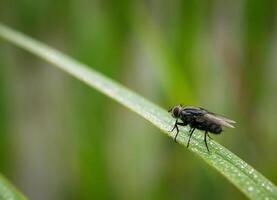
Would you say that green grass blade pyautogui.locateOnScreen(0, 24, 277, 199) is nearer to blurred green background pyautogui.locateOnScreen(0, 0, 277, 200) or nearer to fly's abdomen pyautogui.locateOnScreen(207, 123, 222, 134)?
fly's abdomen pyautogui.locateOnScreen(207, 123, 222, 134)

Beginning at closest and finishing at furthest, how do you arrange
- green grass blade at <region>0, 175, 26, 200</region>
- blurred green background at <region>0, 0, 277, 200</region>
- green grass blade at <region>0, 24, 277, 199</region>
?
green grass blade at <region>0, 24, 277, 199</region>, green grass blade at <region>0, 175, 26, 200</region>, blurred green background at <region>0, 0, 277, 200</region>

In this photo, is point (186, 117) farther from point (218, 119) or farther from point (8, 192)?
point (8, 192)

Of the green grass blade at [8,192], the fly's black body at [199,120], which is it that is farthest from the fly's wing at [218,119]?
the green grass blade at [8,192]

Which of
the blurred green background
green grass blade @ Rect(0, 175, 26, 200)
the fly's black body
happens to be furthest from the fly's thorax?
the blurred green background

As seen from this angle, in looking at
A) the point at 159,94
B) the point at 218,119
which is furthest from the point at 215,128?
the point at 159,94

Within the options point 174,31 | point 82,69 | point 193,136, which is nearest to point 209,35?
point 174,31

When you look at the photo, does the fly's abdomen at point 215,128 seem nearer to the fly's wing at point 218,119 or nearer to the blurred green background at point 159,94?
the fly's wing at point 218,119
